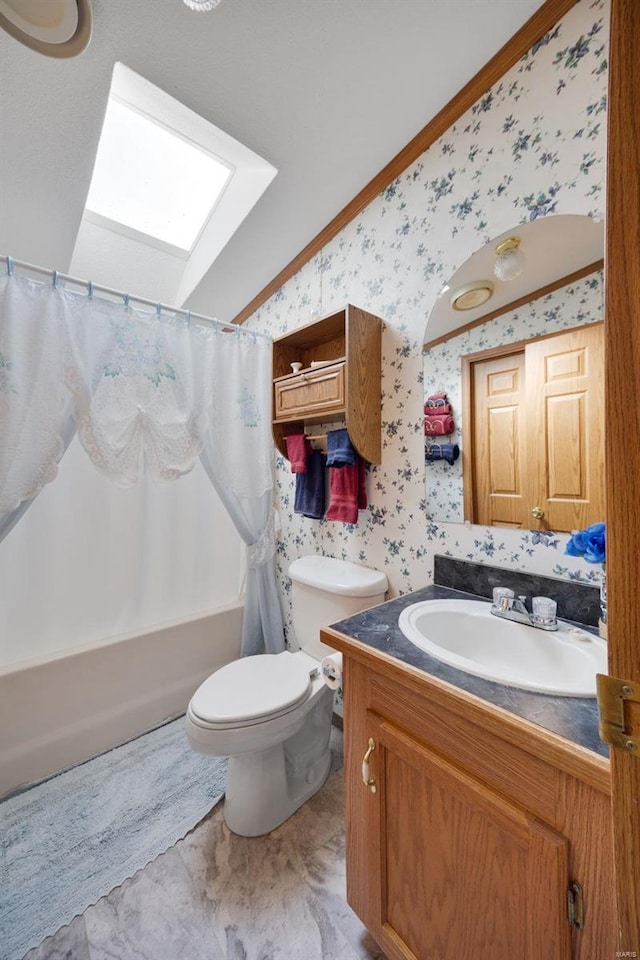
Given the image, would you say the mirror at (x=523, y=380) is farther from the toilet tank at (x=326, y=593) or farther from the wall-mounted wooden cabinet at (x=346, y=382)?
the toilet tank at (x=326, y=593)

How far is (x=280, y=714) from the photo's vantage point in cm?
114

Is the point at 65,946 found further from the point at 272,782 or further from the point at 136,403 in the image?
the point at 136,403

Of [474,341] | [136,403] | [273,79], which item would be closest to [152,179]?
[273,79]

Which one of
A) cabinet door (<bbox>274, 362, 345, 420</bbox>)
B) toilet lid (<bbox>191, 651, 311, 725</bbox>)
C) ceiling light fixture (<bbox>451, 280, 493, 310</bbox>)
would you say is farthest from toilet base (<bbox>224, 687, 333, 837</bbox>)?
ceiling light fixture (<bbox>451, 280, 493, 310</bbox>)

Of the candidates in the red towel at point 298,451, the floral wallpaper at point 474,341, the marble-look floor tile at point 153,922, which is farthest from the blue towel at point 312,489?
the marble-look floor tile at point 153,922

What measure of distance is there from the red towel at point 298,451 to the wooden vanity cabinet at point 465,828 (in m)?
0.92

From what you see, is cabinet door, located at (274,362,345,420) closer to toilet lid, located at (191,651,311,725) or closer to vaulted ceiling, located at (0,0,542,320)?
vaulted ceiling, located at (0,0,542,320)

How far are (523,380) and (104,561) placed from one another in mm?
1838

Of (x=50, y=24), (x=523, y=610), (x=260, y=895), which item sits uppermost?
(x=50, y=24)

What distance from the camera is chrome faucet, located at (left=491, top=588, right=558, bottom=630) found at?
0.86 meters

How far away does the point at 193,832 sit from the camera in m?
1.19

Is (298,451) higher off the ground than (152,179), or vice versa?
(152,179)

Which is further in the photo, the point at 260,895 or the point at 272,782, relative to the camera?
the point at 272,782

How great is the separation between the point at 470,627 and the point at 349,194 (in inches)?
67.4
